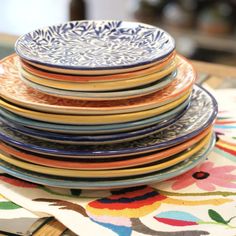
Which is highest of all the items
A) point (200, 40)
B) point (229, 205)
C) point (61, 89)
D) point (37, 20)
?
point (61, 89)

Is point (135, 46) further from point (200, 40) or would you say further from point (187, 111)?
point (200, 40)

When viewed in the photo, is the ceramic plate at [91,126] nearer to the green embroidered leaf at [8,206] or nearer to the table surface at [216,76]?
the green embroidered leaf at [8,206]

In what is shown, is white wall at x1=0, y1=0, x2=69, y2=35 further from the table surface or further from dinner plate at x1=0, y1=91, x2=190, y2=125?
dinner plate at x1=0, y1=91, x2=190, y2=125

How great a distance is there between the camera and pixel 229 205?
63 cm

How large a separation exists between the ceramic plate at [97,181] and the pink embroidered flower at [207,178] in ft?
0.07

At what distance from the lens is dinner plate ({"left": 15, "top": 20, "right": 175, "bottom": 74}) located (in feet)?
2.15

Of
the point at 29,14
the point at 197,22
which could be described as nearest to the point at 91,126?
the point at 197,22

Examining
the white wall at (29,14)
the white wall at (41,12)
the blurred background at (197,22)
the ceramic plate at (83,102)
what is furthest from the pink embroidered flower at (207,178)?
the white wall at (29,14)

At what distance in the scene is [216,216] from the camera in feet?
1.98

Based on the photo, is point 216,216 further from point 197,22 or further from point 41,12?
point 41,12

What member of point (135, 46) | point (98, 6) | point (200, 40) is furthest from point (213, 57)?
point (135, 46)

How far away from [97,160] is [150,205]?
0.08m

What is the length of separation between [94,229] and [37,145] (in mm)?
143

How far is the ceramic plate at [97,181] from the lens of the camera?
0.64 metres
